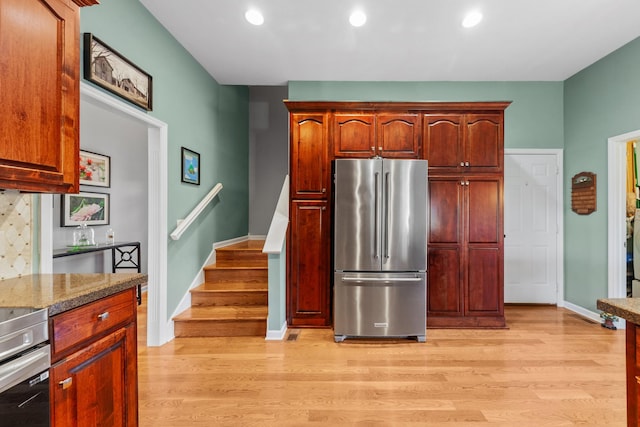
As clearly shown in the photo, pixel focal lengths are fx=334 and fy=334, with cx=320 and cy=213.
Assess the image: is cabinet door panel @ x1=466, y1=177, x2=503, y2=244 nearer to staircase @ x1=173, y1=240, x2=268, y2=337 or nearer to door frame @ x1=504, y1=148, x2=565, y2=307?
door frame @ x1=504, y1=148, x2=565, y2=307

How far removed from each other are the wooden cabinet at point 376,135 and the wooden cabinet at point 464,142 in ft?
0.54

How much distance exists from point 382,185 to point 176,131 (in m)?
2.09

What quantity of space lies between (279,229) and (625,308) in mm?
2676

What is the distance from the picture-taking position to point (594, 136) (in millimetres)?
3775

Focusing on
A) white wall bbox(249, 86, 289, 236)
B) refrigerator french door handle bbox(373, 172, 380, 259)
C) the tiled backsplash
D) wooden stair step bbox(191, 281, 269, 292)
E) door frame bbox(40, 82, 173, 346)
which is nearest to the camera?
the tiled backsplash

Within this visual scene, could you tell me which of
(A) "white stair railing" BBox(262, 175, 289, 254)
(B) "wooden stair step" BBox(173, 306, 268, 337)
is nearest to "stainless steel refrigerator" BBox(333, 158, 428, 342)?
(A) "white stair railing" BBox(262, 175, 289, 254)

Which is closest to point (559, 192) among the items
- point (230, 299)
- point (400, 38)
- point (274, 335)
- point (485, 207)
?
point (485, 207)

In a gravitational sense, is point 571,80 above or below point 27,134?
above

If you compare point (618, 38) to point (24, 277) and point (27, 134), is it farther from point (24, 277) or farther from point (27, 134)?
point (24, 277)

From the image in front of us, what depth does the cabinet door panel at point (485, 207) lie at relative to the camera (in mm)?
3494

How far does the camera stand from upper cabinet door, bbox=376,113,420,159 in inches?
140

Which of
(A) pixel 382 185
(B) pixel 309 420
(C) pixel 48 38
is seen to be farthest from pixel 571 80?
(C) pixel 48 38

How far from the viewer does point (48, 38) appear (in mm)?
1461

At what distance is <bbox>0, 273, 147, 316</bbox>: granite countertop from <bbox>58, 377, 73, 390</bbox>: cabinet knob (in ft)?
0.85
